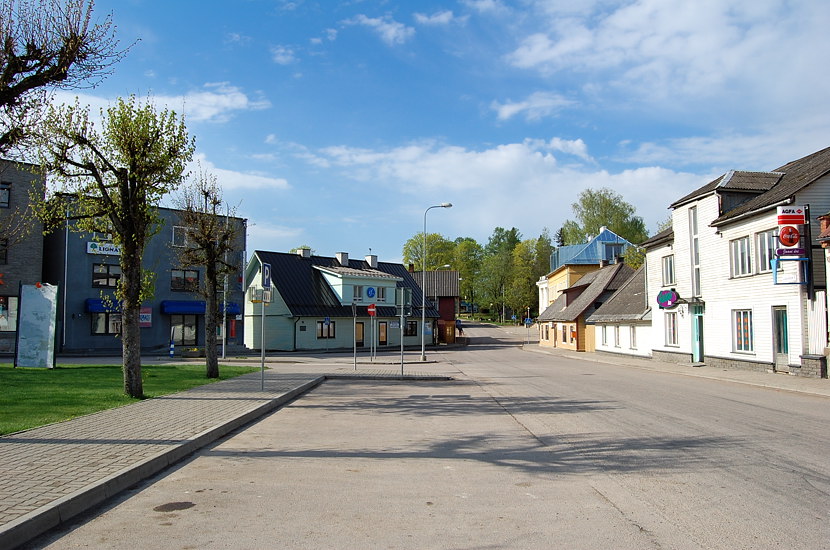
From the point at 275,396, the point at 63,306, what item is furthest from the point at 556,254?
the point at 275,396

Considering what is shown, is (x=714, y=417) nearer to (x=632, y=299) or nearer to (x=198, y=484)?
→ (x=198, y=484)

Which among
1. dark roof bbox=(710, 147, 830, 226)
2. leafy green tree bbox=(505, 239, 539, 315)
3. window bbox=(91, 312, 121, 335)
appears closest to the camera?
dark roof bbox=(710, 147, 830, 226)

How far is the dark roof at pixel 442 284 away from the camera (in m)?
70.1

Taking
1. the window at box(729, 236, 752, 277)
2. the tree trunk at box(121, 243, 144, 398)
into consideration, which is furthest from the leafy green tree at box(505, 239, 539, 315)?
the tree trunk at box(121, 243, 144, 398)

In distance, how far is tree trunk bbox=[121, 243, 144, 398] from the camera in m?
13.8

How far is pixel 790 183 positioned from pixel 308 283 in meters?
36.9

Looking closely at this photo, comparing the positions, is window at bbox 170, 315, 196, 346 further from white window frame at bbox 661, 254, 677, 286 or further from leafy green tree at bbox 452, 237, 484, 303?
leafy green tree at bbox 452, 237, 484, 303

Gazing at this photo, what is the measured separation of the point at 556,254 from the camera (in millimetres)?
69938

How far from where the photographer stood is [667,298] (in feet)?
101

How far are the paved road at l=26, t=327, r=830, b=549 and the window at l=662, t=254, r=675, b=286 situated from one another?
19.6 m

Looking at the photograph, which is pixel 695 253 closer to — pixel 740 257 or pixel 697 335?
pixel 740 257

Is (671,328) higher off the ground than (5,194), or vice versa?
(5,194)

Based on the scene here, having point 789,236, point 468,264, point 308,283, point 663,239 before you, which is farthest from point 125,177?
point 468,264

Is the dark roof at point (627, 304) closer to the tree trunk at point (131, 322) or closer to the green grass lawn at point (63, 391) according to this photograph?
the green grass lawn at point (63, 391)
